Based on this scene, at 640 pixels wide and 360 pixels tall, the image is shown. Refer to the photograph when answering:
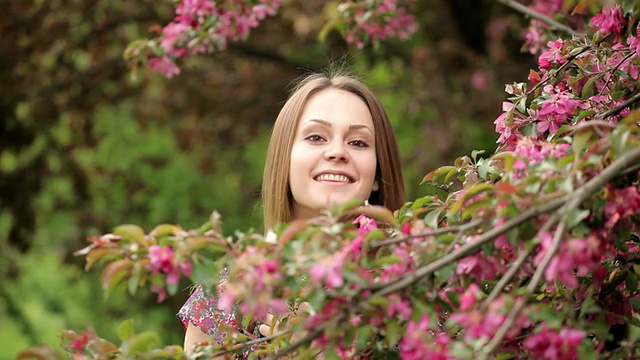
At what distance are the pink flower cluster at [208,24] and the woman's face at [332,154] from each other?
1125mm

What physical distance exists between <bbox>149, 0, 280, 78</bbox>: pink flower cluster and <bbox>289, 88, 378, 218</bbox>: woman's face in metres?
1.13

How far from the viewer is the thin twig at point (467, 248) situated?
4.87 feet

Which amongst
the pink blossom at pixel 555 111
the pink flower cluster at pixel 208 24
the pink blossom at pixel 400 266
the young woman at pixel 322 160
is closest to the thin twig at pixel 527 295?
the pink blossom at pixel 400 266

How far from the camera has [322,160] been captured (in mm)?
2631

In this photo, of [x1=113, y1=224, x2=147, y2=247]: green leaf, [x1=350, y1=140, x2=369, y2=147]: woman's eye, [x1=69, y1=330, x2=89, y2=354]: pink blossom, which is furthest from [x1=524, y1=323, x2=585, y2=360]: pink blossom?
[x1=350, y1=140, x2=369, y2=147]: woman's eye

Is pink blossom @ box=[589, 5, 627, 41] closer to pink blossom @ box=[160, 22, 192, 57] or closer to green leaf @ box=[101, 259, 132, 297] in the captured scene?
green leaf @ box=[101, 259, 132, 297]

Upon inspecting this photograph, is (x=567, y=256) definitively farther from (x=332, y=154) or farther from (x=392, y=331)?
(x=332, y=154)

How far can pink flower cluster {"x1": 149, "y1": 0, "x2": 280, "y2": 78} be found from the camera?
376 cm

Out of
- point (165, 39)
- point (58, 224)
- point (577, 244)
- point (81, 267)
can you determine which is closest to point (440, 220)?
point (577, 244)

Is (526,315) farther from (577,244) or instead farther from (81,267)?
(81,267)

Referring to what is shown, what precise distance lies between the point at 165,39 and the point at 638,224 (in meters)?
2.67

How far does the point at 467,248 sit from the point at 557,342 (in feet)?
0.66

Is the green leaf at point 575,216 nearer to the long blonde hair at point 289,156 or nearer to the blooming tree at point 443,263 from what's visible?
the blooming tree at point 443,263

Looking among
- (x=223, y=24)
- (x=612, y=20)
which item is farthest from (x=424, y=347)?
(x=223, y=24)
